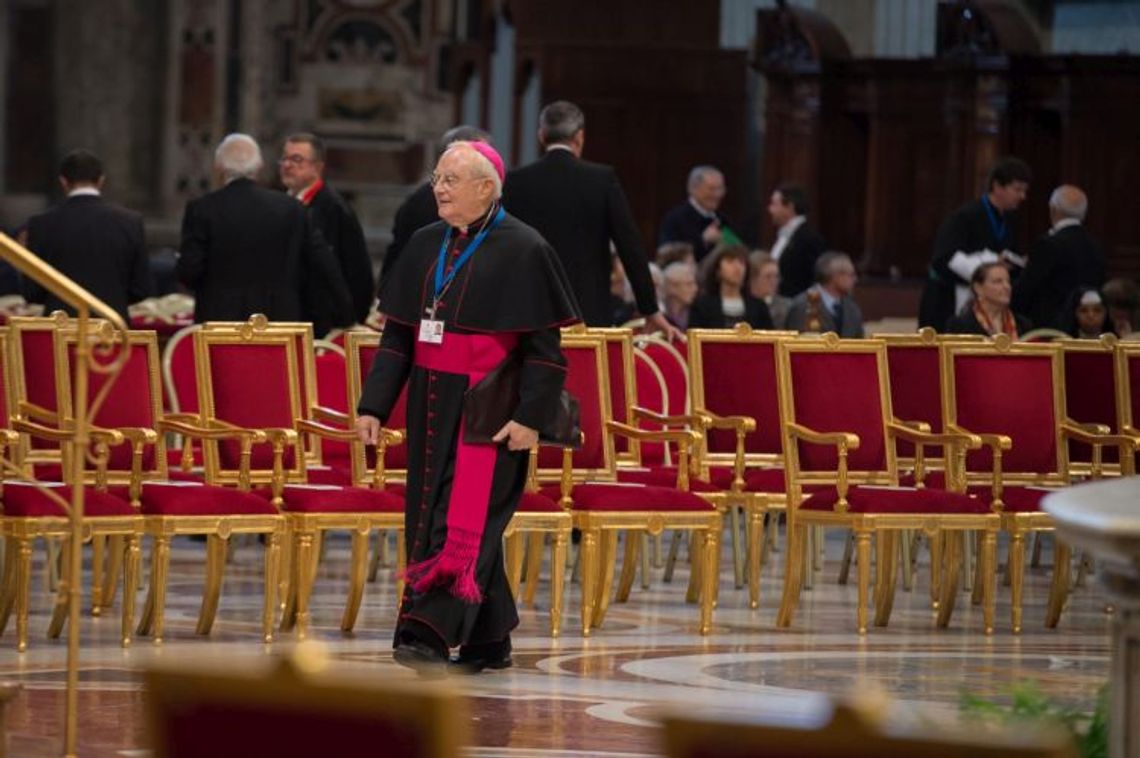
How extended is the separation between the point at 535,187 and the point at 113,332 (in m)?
2.57

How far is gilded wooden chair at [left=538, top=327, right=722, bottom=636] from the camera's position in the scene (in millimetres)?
8203

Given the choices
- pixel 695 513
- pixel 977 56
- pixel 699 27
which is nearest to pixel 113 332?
pixel 695 513

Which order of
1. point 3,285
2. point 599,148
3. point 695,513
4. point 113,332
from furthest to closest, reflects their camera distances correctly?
point 599,148 < point 3,285 < point 695,513 < point 113,332

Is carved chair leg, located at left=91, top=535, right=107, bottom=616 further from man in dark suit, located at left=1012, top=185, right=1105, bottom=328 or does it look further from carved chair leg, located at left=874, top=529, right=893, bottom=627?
man in dark suit, located at left=1012, top=185, right=1105, bottom=328

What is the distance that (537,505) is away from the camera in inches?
318

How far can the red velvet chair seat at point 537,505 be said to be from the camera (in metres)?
8.06

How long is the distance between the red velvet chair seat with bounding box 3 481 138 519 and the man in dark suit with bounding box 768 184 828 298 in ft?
18.8

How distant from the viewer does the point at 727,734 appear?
9.24 feet

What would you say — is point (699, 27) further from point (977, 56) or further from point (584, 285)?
point (584, 285)

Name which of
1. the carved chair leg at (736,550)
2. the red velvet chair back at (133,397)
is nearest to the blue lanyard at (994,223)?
the carved chair leg at (736,550)

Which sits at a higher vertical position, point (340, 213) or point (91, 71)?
point (91, 71)

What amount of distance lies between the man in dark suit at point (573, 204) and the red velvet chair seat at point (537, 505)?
1665 mm

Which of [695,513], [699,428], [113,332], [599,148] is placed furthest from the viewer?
[599,148]

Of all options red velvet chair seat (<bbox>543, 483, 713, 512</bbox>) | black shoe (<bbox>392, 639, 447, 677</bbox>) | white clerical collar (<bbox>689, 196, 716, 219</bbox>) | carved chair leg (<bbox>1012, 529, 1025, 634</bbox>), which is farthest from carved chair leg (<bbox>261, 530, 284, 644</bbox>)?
white clerical collar (<bbox>689, 196, 716, 219</bbox>)
